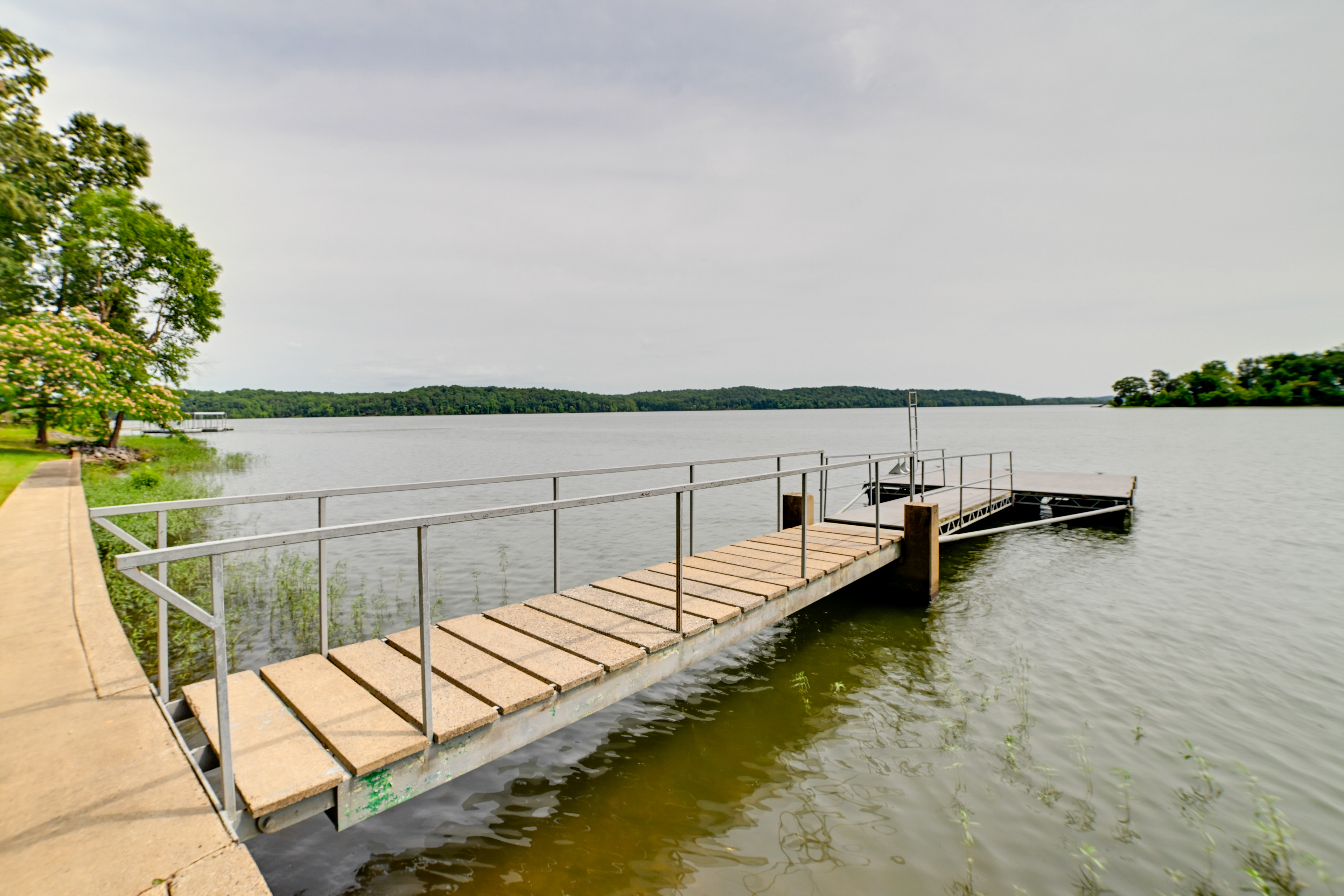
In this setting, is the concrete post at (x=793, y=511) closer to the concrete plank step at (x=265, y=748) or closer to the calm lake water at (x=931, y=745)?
the calm lake water at (x=931, y=745)

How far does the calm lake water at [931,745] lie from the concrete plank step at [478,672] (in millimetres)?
1003

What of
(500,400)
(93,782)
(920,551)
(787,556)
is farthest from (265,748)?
(500,400)

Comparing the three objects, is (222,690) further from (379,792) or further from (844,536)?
(844,536)

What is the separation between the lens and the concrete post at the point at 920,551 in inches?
313

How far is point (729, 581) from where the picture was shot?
19.3ft

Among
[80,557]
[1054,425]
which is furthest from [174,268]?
[1054,425]

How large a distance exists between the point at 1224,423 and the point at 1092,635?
89196 millimetres

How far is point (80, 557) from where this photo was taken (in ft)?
21.2

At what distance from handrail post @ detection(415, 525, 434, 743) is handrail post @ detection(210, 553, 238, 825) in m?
0.75

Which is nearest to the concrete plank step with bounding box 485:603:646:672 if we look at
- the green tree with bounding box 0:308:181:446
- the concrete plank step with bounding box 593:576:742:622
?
the concrete plank step with bounding box 593:576:742:622

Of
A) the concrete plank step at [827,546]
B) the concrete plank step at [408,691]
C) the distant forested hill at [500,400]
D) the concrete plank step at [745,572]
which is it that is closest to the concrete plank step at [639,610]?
the concrete plank step at [745,572]

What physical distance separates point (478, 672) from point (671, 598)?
1.99 m

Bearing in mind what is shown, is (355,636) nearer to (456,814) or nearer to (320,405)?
(456,814)

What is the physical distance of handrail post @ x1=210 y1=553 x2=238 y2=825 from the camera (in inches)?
85.5
